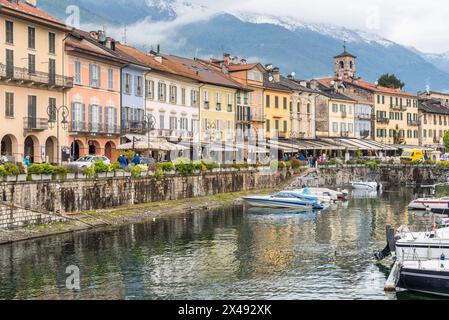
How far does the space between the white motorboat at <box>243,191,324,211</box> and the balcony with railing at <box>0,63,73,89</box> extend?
1819 centimetres

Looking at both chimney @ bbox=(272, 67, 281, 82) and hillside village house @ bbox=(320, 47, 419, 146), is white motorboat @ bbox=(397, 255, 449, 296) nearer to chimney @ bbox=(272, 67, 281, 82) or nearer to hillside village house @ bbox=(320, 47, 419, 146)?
chimney @ bbox=(272, 67, 281, 82)

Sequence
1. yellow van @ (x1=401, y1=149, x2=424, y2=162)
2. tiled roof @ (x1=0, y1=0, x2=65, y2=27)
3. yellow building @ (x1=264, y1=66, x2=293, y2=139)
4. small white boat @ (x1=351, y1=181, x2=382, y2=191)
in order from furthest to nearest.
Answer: yellow van @ (x1=401, y1=149, x2=424, y2=162) → yellow building @ (x1=264, y1=66, x2=293, y2=139) → small white boat @ (x1=351, y1=181, x2=382, y2=191) → tiled roof @ (x1=0, y1=0, x2=65, y2=27)

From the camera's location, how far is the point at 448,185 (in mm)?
83125

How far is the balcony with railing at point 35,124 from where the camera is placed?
4788 cm

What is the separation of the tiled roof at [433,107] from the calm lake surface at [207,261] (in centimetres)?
8304

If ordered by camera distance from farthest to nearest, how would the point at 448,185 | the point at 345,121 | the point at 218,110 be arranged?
the point at 345,121 < the point at 448,185 < the point at 218,110

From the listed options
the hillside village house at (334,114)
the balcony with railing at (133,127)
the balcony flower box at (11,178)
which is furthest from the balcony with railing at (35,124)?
the hillside village house at (334,114)

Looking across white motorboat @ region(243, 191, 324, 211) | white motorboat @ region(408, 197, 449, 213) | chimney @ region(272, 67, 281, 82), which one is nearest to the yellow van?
chimney @ region(272, 67, 281, 82)

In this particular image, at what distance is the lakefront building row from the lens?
47.8m

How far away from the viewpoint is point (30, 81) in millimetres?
47625

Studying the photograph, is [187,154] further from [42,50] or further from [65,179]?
[65,179]

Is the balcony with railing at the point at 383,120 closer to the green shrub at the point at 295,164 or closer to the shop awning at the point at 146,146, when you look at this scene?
the green shrub at the point at 295,164

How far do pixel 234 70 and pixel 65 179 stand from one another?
4785 cm
